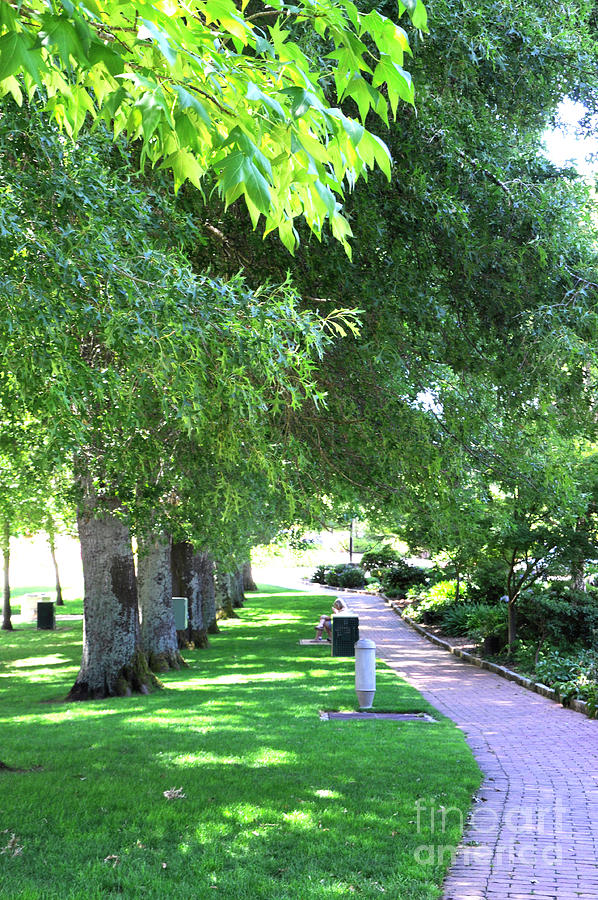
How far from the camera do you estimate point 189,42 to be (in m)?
2.80

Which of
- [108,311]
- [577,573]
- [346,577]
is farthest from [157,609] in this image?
[346,577]

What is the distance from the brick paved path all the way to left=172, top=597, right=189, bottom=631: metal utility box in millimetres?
6449

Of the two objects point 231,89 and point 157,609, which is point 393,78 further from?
point 157,609

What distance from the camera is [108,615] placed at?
1480 cm

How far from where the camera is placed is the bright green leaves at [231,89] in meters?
2.61

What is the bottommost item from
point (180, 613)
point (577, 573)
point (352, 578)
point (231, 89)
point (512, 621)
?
point (352, 578)

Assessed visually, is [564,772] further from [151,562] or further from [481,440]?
[151,562]

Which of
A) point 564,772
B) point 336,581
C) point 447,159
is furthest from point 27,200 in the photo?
point 336,581

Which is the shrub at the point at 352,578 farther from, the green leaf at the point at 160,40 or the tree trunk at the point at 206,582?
the green leaf at the point at 160,40

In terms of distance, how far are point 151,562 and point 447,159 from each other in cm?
1295

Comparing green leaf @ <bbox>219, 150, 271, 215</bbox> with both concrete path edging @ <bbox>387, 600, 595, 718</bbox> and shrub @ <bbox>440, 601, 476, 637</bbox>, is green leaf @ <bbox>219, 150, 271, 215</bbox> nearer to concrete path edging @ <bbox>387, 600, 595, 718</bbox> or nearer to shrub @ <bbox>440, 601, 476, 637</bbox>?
concrete path edging @ <bbox>387, 600, 595, 718</bbox>

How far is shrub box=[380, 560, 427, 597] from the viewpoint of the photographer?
4150 cm

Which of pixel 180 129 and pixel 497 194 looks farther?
pixel 497 194

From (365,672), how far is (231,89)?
35.9 feet
